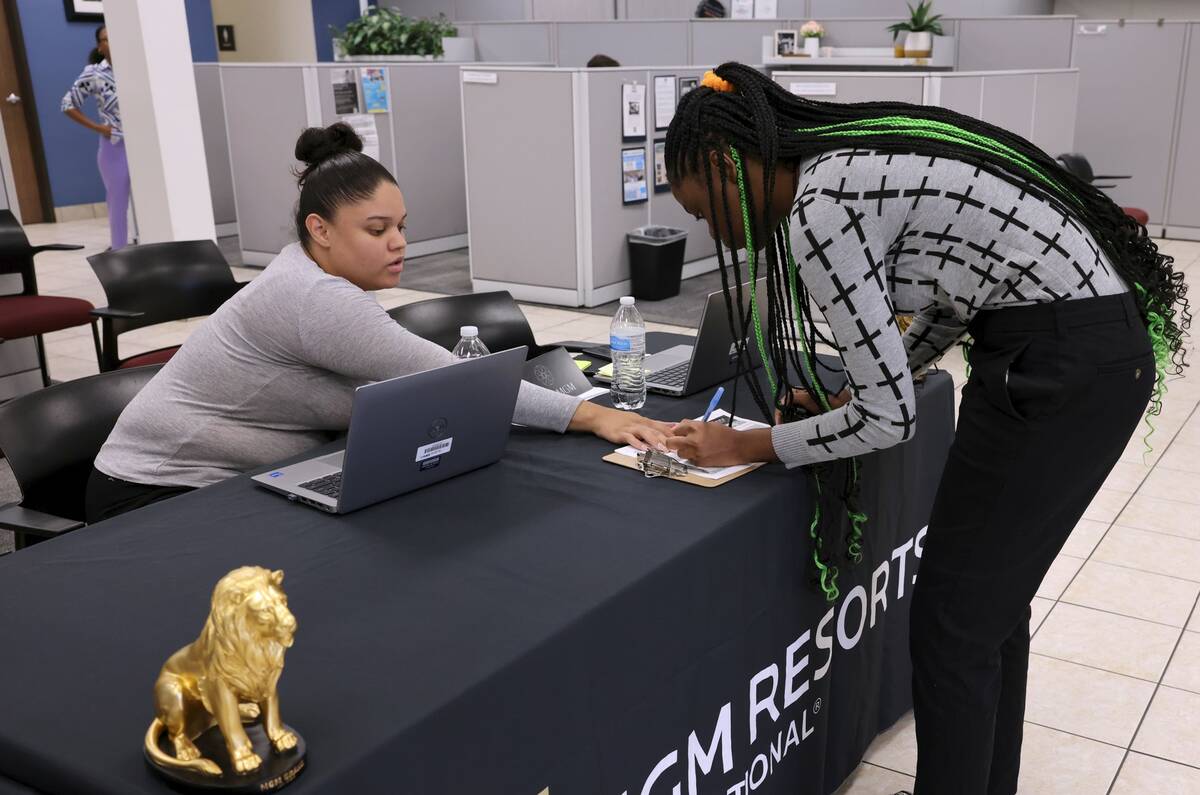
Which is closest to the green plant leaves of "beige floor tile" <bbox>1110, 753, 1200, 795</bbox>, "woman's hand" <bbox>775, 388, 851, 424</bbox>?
"woman's hand" <bbox>775, 388, 851, 424</bbox>

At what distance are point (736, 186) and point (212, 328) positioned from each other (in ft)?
3.38

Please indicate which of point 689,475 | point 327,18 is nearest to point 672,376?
point 689,475

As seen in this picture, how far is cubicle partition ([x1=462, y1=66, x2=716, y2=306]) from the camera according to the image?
5820 mm

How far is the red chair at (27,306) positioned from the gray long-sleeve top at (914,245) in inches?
127

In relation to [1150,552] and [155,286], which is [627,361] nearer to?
[1150,552]

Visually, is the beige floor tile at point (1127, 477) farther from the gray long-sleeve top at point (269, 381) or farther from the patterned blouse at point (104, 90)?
the patterned blouse at point (104, 90)

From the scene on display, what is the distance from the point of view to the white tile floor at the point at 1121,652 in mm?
2125

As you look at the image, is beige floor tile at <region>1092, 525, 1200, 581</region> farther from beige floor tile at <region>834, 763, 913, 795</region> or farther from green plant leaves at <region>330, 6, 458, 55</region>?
green plant leaves at <region>330, 6, 458, 55</region>

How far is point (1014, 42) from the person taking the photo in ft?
23.9

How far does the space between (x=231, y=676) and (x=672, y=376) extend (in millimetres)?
1395

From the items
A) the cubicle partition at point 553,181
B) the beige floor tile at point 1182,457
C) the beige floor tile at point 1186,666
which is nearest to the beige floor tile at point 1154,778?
the beige floor tile at point 1186,666

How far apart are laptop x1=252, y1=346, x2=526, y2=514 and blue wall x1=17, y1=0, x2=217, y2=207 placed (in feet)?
30.4

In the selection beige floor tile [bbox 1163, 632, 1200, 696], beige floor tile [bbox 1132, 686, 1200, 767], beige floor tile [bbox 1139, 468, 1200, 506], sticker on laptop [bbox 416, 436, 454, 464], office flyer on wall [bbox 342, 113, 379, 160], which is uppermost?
office flyer on wall [bbox 342, 113, 379, 160]

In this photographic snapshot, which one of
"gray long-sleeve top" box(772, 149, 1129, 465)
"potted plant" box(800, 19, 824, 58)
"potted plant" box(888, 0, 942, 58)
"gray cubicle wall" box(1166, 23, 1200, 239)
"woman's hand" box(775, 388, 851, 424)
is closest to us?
"gray long-sleeve top" box(772, 149, 1129, 465)
